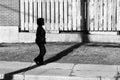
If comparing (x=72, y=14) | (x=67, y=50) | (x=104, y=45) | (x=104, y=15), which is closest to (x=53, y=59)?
(x=67, y=50)

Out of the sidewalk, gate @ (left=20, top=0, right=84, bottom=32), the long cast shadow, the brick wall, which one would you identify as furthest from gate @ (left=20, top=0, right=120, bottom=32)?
the sidewalk

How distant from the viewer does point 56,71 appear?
9.98 meters

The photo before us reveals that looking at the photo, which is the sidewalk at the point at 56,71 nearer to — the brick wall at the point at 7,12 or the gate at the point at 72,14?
the brick wall at the point at 7,12

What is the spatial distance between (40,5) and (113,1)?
10.4ft

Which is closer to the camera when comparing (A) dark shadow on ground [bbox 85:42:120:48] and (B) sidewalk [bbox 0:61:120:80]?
(B) sidewalk [bbox 0:61:120:80]

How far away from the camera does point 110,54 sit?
41.0ft

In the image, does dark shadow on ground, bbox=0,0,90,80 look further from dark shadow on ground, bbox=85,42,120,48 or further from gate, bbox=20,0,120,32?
dark shadow on ground, bbox=85,42,120,48

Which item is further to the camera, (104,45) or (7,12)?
(7,12)

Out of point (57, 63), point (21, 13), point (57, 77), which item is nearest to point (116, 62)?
point (57, 63)

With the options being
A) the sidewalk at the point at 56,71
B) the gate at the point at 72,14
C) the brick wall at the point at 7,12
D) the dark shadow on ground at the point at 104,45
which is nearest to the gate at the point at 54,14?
the gate at the point at 72,14

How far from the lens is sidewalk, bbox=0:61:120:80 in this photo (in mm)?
9258

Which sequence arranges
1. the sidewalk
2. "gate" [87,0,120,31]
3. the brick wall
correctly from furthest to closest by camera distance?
the brick wall, "gate" [87,0,120,31], the sidewalk

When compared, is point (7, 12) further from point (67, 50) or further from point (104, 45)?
point (104, 45)

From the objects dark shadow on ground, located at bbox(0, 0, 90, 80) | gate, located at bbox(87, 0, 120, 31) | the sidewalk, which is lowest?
the sidewalk
